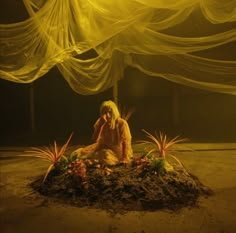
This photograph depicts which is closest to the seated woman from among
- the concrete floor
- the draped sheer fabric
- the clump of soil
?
the clump of soil

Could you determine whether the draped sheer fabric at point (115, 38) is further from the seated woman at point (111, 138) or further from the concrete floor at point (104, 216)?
the concrete floor at point (104, 216)

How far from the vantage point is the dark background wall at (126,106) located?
11.3m

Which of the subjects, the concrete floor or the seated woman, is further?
the seated woman

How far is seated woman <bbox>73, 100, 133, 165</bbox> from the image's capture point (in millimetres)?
4633

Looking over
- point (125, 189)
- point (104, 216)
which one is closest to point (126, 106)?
point (125, 189)

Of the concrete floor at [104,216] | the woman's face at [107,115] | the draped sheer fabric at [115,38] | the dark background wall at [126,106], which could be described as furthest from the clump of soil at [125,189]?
the dark background wall at [126,106]

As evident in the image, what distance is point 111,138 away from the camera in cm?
472

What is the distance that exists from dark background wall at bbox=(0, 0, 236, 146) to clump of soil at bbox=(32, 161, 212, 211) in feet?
21.7

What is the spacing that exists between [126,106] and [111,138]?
6862mm

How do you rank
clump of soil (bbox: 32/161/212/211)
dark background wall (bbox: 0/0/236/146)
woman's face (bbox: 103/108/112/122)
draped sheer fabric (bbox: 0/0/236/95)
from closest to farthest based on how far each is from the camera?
clump of soil (bbox: 32/161/212/211) → draped sheer fabric (bbox: 0/0/236/95) → woman's face (bbox: 103/108/112/122) → dark background wall (bbox: 0/0/236/146)

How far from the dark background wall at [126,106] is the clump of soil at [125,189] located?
662 cm

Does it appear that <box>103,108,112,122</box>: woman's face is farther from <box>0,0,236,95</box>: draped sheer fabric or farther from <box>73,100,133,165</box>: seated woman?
<box>0,0,236,95</box>: draped sheer fabric

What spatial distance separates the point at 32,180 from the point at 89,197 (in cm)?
133

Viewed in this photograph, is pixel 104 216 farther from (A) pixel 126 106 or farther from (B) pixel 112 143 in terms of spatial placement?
(A) pixel 126 106
